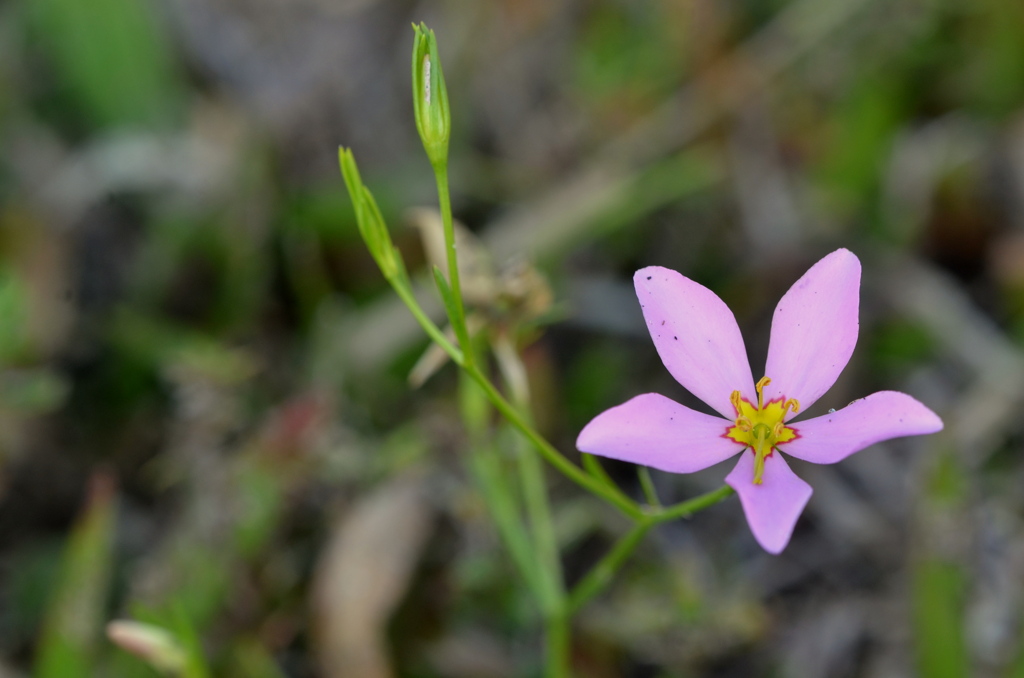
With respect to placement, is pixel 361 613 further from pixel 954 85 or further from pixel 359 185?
pixel 954 85

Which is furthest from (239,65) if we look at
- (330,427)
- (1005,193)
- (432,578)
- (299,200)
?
(1005,193)

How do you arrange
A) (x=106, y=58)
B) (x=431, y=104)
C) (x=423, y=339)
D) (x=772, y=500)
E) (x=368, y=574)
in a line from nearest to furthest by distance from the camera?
(x=772, y=500), (x=431, y=104), (x=368, y=574), (x=423, y=339), (x=106, y=58)

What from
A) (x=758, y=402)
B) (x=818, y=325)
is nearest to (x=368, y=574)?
(x=758, y=402)

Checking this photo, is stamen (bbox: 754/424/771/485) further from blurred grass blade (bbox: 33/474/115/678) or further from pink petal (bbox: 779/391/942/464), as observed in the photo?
blurred grass blade (bbox: 33/474/115/678)

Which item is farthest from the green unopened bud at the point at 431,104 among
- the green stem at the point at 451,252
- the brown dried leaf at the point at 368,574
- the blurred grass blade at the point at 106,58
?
the blurred grass blade at the point at 106,58

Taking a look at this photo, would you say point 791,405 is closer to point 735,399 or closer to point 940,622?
point 735,399

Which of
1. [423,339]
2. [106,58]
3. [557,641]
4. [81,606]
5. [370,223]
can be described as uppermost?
[106,58]

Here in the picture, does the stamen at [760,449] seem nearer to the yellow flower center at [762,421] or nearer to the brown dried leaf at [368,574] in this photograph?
the yellow flower center at [762,421]
